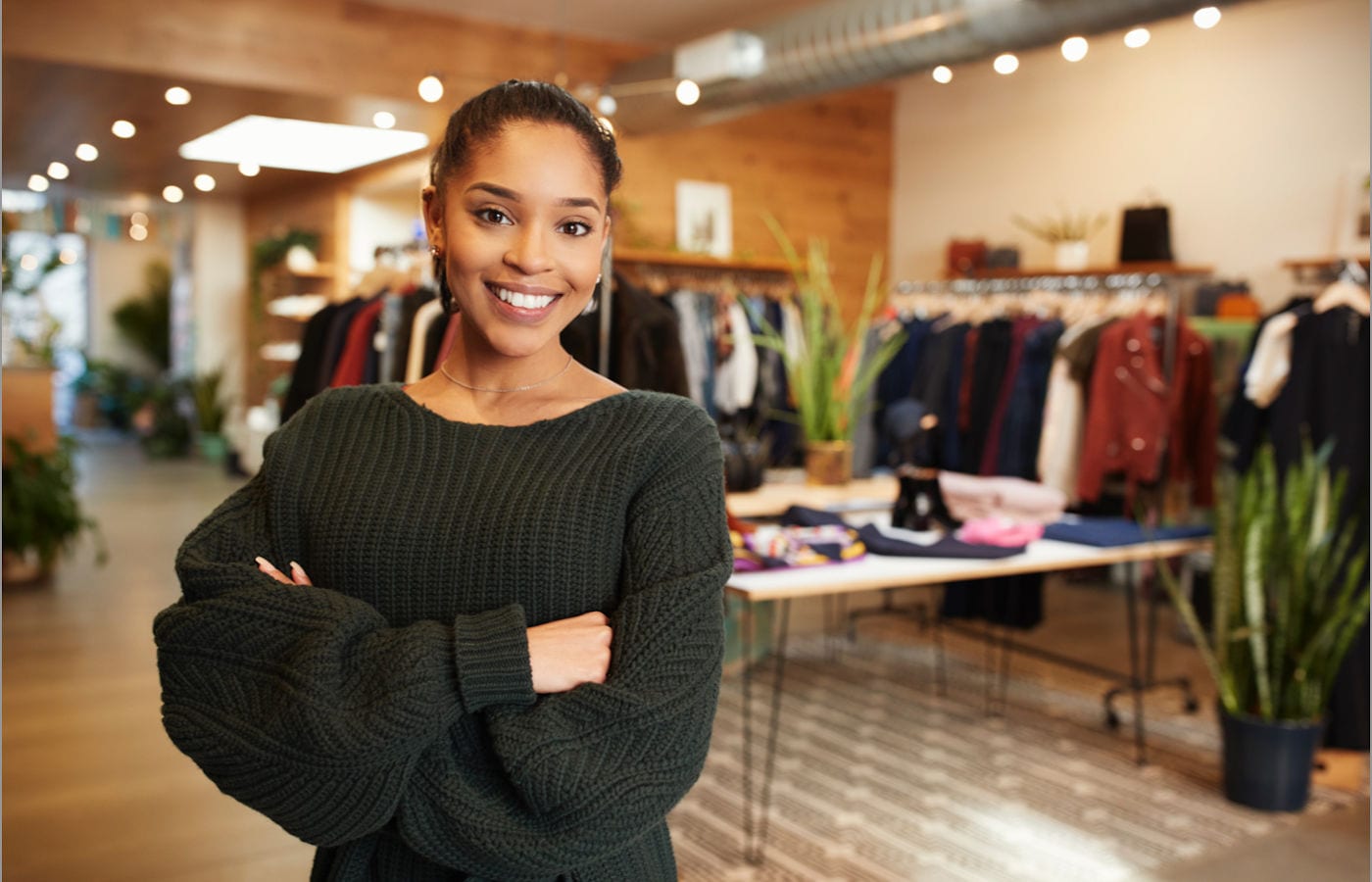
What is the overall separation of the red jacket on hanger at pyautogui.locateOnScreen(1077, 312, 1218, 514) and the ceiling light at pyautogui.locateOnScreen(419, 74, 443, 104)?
2993 mm

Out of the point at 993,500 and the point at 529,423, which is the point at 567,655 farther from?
the point at 993,500

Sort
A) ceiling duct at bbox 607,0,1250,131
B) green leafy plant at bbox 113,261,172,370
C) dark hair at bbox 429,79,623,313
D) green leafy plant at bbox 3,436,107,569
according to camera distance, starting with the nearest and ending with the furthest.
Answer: dark hair at bbox 429,79,623,313 < ceiling duct at bbox 607,0,1250,131 < green leafy plant at bbox 3,436,107,569 < green leafy plant at bbox 113,261,172,370

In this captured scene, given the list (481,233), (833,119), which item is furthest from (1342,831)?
(833,119)

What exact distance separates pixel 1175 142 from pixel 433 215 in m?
6.22

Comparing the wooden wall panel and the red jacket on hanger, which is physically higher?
the wooden wall panel

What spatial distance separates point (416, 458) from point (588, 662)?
Answer: 0.27 m

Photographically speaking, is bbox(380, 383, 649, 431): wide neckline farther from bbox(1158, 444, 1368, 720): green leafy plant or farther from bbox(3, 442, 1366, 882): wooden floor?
bbox(1158, 444, 1368, 720): green leafy plant

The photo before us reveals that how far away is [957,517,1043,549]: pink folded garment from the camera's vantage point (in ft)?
11.2

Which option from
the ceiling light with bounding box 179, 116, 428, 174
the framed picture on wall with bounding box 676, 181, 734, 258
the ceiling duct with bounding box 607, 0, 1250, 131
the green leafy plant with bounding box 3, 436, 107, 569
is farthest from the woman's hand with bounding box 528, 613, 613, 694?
the framed picture on wall with bounding box 676, 181, 734, 258

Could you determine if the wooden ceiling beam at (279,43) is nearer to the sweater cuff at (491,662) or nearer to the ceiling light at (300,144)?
the ceiling light at (300,144)

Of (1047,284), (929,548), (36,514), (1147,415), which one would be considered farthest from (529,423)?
(1047,284)

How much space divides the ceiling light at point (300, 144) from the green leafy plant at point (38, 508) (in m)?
3.49

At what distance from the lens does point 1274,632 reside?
340cm

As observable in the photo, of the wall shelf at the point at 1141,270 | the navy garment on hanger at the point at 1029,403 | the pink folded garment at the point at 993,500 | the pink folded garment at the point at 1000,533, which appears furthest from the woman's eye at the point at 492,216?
the wall shelf at the point at 1141,270
